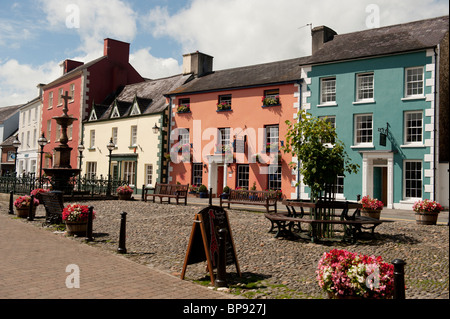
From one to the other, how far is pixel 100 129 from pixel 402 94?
24667 mm

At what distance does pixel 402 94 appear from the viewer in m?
20.8

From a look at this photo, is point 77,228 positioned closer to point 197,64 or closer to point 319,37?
point 319,37

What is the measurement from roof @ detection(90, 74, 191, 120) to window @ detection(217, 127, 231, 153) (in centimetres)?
564

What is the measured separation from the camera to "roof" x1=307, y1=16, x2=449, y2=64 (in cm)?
2084

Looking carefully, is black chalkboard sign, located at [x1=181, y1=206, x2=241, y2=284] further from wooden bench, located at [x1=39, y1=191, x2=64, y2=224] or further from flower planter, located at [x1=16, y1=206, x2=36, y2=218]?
flower planter, located at [x1=16, y1=206, x2=36, y2=218]

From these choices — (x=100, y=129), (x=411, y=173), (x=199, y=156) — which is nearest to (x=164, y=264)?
(x=411, y=173)

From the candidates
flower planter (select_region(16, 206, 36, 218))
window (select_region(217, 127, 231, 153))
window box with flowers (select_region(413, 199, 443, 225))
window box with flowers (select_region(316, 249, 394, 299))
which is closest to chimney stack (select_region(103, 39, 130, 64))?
window (select_region(217, 127, 231, 153))

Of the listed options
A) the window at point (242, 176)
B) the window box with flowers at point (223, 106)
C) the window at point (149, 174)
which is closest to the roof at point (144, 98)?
the window at point (149, 174)

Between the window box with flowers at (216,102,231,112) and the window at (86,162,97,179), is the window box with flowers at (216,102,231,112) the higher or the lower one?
the higher one

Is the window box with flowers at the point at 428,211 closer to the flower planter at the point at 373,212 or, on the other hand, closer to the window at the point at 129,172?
the flower planter at the point at 373,212

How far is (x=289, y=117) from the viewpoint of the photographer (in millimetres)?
24453
